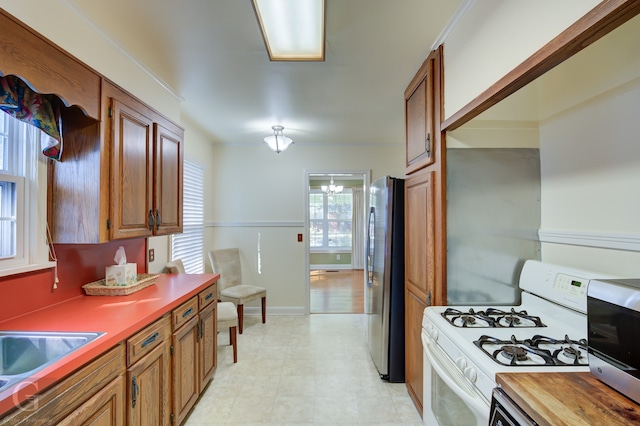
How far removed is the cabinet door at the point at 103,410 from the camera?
3.38ft

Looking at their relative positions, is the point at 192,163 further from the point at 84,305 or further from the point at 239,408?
the point at 239,408

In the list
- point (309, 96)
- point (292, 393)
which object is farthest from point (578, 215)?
point (292, 393)

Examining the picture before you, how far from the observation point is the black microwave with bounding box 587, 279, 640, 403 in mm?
777

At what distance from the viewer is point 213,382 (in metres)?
2.47

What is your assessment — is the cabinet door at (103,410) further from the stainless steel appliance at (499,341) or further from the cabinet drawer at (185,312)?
the stainless steel appliance at (499,341)

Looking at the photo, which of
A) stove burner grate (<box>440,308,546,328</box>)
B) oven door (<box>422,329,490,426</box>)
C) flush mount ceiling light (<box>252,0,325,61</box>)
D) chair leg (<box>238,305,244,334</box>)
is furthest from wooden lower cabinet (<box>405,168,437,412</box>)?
chair leg (<box>238,305,244,334</box>)

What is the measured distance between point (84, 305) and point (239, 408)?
1305 mm

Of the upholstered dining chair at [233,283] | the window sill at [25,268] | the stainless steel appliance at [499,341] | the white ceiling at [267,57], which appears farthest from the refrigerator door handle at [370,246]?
the window sill at [25,268]

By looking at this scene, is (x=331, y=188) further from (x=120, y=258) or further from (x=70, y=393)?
(x=70, y=393)

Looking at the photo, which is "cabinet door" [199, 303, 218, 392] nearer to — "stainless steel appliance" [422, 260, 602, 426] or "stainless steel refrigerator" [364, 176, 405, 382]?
"stainless steel refrigerator" [364, 176, 405, 382]

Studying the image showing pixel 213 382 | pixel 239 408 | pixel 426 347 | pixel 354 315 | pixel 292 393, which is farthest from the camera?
pixel 354 315

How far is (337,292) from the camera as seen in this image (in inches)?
216

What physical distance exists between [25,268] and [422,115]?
2.47m

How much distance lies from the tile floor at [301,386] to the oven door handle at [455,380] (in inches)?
34.1
